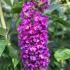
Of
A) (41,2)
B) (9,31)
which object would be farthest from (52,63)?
(41,2)

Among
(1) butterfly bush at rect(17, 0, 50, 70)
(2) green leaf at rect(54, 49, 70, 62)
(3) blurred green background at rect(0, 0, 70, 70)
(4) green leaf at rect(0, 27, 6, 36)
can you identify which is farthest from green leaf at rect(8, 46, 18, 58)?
(2) green leaf at rect(54, 49, 70, 62)

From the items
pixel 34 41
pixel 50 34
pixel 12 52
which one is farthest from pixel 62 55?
pixel 50 34

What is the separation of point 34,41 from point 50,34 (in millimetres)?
732

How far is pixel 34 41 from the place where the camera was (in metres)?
2.17

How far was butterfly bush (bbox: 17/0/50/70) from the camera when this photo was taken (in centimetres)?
217

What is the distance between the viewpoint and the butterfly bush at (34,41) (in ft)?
7.11

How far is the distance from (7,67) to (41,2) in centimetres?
70

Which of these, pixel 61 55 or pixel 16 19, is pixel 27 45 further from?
pixel 16 19

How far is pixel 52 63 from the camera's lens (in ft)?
9.58

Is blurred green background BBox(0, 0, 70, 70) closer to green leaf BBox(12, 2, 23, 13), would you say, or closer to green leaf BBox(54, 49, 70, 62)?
green leaf BBox(12, 2, 23, 13)

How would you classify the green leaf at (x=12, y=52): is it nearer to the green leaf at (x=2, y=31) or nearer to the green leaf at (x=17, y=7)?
the green leaf at (x=2, y=31)

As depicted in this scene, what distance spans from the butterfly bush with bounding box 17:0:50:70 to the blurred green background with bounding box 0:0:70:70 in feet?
0.55

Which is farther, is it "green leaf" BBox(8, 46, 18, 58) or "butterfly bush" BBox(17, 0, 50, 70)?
"green leaf" BBox(8, 46, 18, 58)

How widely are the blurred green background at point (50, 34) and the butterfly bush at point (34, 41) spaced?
0.17 meters
